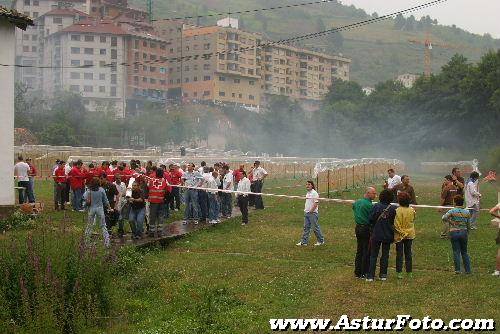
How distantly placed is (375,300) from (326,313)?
1203 mm

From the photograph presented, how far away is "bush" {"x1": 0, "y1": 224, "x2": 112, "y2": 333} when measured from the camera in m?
10.7

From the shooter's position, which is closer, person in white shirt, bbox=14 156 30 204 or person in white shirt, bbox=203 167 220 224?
person in white shirt, bbox=203 167 220 224

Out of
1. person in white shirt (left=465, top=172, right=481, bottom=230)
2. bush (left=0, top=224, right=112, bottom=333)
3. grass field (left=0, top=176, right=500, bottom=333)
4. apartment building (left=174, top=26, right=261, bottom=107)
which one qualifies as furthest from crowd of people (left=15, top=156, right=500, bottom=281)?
apartment building (left=174, top=26, right=261, bottom=107)

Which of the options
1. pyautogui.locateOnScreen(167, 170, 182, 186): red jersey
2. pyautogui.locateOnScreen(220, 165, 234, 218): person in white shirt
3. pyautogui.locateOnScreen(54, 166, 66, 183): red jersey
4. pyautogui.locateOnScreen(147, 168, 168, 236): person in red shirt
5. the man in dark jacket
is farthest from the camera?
pyautogui.locateOnScreen(54, 166, 66, 183): red jersey

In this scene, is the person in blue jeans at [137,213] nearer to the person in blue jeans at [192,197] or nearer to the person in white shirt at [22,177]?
the person in blue jeans at [192,197]

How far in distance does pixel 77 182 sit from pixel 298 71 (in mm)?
138259

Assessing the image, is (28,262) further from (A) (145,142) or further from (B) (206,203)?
(A) (145,142)

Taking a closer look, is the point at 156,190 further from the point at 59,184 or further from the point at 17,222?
the point at 59,184

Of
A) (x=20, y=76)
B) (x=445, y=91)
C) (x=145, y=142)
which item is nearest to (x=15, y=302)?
(x=445, y=91)

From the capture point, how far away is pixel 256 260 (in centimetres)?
1702

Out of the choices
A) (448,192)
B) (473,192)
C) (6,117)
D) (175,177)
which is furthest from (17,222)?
(473,192)

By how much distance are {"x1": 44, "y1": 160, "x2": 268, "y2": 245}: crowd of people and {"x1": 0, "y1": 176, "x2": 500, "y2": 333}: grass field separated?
1.37 m

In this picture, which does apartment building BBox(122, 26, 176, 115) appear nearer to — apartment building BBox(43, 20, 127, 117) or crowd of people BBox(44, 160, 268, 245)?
apartment building BBox(43, 20, 127, 117)

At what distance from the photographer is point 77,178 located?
25.1 meters
